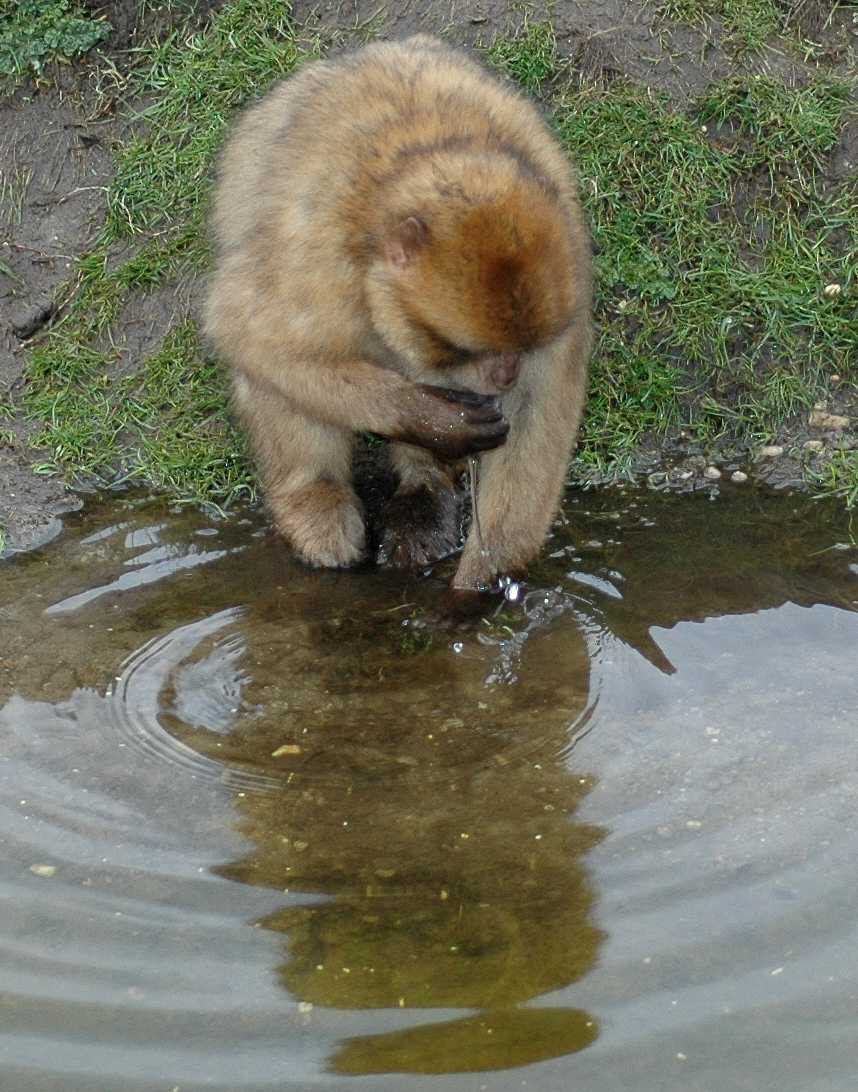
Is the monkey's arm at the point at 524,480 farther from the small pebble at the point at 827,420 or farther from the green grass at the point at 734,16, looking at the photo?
the green grass at the point at 734,16

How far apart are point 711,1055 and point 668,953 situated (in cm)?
31

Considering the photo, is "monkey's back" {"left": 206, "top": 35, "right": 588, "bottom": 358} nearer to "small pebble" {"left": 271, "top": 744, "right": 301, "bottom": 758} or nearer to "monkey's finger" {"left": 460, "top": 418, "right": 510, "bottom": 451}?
"monkey's finger" {"left": 460, "top": 418, "right": 510, "bottom": 451}

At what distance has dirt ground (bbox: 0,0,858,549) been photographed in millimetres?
6375

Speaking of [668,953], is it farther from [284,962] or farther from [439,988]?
[284,962]

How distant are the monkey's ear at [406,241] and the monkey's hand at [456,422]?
1.54 feet

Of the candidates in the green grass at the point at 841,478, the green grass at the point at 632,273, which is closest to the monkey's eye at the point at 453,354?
the green grass at the point at 632,273

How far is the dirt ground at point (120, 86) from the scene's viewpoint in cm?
638

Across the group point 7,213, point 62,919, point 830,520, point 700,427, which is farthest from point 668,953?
point 7,213

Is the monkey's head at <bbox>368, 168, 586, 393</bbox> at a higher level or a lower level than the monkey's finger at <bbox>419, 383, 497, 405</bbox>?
higher

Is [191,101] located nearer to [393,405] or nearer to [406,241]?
[393,405]

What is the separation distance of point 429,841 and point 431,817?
10cm

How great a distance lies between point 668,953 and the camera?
3.48m

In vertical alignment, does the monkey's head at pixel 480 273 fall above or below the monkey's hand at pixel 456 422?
above

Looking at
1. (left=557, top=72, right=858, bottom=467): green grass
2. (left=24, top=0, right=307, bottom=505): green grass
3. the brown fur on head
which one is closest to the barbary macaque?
the brown fur on head
